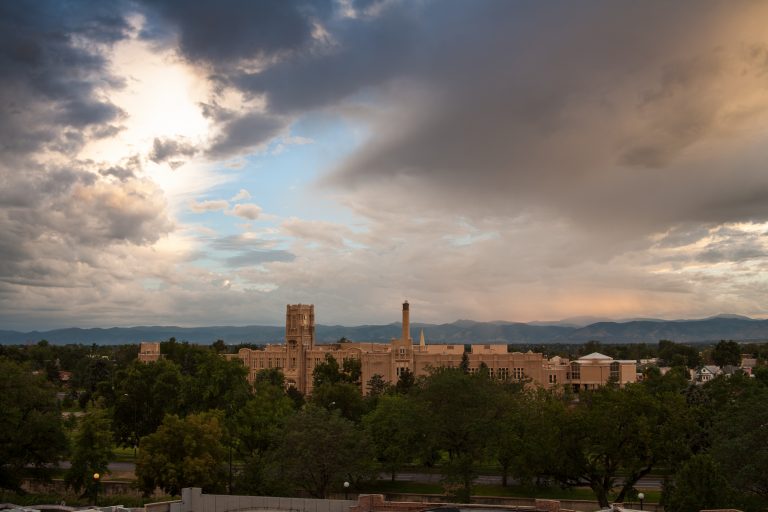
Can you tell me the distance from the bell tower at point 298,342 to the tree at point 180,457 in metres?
86.1

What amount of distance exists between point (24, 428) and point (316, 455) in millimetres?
19357

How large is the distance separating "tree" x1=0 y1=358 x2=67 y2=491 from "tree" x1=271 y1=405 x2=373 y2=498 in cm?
1515

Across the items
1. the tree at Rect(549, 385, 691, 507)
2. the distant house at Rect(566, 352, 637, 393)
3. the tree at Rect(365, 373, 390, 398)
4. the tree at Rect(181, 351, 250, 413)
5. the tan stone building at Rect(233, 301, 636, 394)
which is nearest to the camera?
the tree at Rect(549, 385, 691, 507)

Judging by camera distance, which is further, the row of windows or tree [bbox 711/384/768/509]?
the row of windows

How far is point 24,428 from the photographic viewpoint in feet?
155

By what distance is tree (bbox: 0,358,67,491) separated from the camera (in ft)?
155

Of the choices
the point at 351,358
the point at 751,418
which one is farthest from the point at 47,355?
the point at 751,418

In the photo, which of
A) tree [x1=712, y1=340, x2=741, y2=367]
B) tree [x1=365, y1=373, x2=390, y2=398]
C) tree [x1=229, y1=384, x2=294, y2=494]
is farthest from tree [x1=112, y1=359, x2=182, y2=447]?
tree [x1=712, y1=340, x2=741, y2=367]

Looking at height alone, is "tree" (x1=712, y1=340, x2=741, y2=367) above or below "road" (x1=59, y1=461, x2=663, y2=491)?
above

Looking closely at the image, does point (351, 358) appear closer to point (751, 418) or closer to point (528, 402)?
point (528, 402)

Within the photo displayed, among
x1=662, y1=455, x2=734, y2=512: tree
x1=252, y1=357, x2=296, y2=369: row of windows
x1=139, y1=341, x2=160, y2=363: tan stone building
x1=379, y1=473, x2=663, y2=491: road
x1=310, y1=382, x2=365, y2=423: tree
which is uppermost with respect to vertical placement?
x1=139, y1=341, x2=160, y2=363: tan stone building

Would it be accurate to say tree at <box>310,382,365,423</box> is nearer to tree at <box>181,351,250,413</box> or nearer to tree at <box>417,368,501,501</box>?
tree at <box>181,351,250,413</box>

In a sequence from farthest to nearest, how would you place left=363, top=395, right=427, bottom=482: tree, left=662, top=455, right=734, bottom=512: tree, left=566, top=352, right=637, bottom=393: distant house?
left=566, top=352, right=637, bottom=393: distant house < left=363, top=395, right=427, bottom=482: tree < left=662, top=455, right=734, bottom=512: tree

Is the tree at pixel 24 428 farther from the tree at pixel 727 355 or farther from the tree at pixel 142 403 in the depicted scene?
the tree at pixel 727 355
